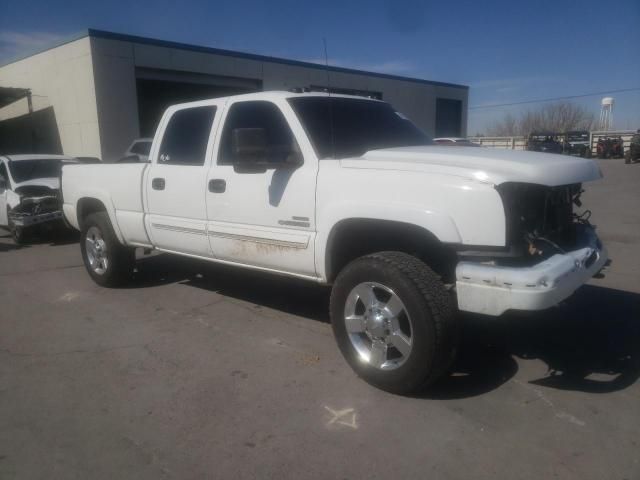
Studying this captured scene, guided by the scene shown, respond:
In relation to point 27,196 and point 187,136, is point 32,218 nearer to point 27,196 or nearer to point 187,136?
point 27,196

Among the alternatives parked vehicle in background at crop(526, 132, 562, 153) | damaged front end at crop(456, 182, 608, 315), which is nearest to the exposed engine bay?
damaged front end at crop(456, 182, 608, 315)

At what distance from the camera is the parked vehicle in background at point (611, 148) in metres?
38.0

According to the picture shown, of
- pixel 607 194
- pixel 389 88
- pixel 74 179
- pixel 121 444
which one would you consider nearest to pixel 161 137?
pixel 74 179

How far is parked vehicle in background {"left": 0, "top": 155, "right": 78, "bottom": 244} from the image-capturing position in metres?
9.07

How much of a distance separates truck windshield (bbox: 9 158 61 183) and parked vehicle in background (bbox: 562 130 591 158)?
34.6 metres

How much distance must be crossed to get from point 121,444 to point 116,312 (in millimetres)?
2476

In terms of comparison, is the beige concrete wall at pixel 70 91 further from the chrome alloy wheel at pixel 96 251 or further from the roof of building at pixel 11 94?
the chrome alloy wheel at pixel 96 251

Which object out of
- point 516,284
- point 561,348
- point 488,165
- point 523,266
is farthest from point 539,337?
point 488,165

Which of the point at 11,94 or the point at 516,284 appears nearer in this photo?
the point at 516,284

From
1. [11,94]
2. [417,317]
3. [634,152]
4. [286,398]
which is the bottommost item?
[286,398]

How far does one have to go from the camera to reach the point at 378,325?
3.24m

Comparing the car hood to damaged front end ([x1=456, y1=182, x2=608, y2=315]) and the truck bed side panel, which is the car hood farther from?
damaged front end ([x1=456, y1=182, x2=608, y2=315])

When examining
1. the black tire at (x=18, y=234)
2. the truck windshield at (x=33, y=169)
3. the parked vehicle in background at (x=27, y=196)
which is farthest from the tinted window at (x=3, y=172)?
the black tire at (x=18, y=234)

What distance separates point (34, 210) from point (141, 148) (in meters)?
4.36
